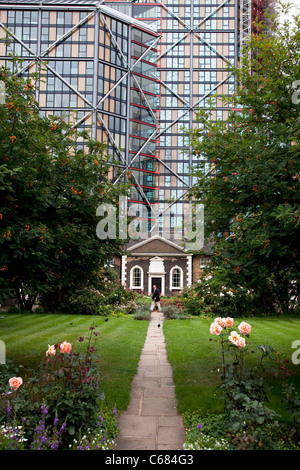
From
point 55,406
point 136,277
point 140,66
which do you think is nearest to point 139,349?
point 55,406

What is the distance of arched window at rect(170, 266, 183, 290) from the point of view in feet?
121

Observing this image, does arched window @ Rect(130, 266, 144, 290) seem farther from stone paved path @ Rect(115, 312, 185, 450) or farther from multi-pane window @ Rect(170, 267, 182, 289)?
stone paved path @ Rect(115, 312, 185, 450)

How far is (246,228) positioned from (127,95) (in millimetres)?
60623

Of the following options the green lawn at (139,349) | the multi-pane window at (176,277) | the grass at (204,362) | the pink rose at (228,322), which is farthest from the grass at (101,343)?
the multi-pane window at (176,277)

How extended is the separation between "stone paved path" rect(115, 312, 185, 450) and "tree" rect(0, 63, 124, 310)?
8.45 feet

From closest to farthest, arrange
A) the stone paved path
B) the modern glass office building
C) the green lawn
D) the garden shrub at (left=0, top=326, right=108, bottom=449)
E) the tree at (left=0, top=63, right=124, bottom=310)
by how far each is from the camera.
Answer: the garden shrub at (left=0, top=326, right=108, bottom=449) → the stone paved path → the tree at (left=0, top=63, right=124, bottom=310) → the green lawn → the modern glass office building

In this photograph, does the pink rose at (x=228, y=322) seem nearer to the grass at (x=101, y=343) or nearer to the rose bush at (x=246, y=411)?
the rose bush at (x=246, y=411)

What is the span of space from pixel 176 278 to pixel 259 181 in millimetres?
30459

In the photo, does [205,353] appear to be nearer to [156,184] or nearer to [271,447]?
[271,447]

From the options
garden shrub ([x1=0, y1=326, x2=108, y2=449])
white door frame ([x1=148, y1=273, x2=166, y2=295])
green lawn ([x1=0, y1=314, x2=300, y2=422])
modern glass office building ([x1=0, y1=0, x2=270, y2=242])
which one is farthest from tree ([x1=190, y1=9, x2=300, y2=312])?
modern glass office building ([x1=0, y1=0, x2=270, y2=242])

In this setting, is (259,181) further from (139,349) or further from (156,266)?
(156,266)

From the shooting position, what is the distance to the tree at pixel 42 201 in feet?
21.8

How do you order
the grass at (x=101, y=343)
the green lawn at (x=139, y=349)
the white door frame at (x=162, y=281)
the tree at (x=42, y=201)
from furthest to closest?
1. the white door frame at (x=162, y=281)
2. the grass at (x=101, y=343)
3. the green lawn at (x=139, y=349)
4. the tree at (x=42, y=201)

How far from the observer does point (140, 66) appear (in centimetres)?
6988
